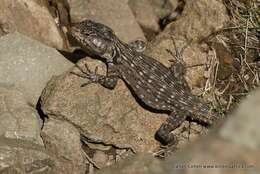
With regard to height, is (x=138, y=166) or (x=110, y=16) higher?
(x=110, y=16)

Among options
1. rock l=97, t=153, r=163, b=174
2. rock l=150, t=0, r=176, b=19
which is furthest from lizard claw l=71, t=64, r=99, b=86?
rock l=97, t=153, r=163, b=174

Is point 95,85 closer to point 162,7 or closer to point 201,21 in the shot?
point 201,21

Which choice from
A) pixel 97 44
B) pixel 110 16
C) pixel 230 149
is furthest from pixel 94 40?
pixel 230 149

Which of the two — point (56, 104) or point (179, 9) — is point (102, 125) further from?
point (179, 9)

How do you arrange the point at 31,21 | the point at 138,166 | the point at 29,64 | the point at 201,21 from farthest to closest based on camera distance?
the point at 31,21 < the point at 201,21 < the point at 29,64 < the point at 138,166

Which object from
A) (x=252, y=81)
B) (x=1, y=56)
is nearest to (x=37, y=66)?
(x=1, y=56)

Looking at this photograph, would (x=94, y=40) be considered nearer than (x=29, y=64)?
Yes

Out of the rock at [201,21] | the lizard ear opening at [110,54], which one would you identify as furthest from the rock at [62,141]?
the rock at [201,21]
